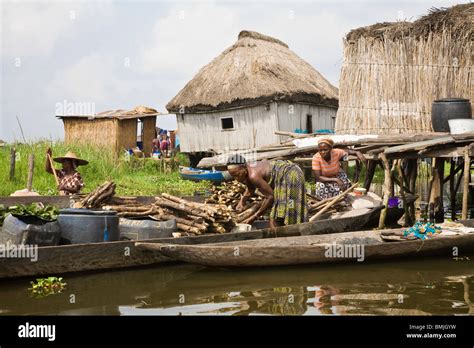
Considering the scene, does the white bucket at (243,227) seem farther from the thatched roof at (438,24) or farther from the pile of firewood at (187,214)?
the thatched roof at (438,24)

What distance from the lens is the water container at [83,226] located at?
23.7 feet

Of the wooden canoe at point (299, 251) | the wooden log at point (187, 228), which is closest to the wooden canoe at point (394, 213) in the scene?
the wooden canoe at point (299, 251)

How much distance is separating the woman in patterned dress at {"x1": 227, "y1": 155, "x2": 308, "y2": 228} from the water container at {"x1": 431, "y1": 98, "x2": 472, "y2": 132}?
14.7 ft

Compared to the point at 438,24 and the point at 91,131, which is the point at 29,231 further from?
the point at 91,131

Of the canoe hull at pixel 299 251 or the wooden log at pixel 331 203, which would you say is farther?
the wooden log at pixel 331 203

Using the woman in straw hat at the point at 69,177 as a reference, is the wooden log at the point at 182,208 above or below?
below

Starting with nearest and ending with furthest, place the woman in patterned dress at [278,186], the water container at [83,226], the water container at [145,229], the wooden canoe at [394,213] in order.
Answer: the water container at [83,226], the water container at [145,229], the woman in patterned dress at [278,186], the wooden canoe at [394,213]

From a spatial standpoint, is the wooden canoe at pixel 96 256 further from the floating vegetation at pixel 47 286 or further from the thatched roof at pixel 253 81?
the thatched roof at pixel 253 81

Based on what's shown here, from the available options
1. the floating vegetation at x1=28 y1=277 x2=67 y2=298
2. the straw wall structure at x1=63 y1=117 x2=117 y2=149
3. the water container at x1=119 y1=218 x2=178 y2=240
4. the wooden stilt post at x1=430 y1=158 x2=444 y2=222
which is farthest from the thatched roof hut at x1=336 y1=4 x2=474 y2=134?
the straw wall structure at x1=63 y1=117 x2=117 y2=149

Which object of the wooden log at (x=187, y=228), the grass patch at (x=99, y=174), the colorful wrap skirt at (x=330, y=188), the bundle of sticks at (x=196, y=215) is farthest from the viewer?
the grass patch at (x=99, y=174)

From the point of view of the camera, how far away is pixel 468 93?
42.7 feet

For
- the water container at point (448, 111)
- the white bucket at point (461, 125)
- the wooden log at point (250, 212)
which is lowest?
the wooden log at point (250, 212)

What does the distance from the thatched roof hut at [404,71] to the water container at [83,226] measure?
8332 mm

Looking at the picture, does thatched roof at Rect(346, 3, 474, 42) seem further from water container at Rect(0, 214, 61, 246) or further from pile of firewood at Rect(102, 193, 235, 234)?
water container at Rect(0, 214, 61, 246)
